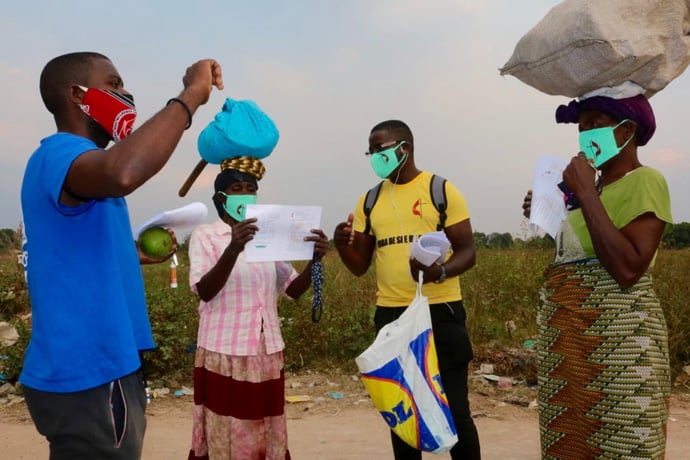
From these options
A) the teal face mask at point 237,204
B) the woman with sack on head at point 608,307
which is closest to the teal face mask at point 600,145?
the woman with sack on head at point 608,307

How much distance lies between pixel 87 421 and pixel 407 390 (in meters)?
1.43

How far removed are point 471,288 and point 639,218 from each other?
498 centimetres

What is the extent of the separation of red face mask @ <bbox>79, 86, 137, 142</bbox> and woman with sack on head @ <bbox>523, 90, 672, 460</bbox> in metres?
1.62

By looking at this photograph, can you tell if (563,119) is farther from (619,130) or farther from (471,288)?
(471,288)

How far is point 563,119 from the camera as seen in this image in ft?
8.61

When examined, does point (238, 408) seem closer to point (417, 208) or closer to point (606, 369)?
point (417, 208)

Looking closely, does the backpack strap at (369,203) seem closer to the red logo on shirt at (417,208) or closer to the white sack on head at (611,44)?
the red logo on shirt at (417,208)

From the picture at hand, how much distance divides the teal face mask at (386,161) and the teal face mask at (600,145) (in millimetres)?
1114

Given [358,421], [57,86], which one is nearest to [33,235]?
[57,86]

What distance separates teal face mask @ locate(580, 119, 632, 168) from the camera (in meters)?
2.38

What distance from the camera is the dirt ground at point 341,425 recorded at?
4.43 meters

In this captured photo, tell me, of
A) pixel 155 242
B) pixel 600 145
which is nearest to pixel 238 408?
pixel 155 242

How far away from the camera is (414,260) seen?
3.05 m

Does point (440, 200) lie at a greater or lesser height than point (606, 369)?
→ greater
